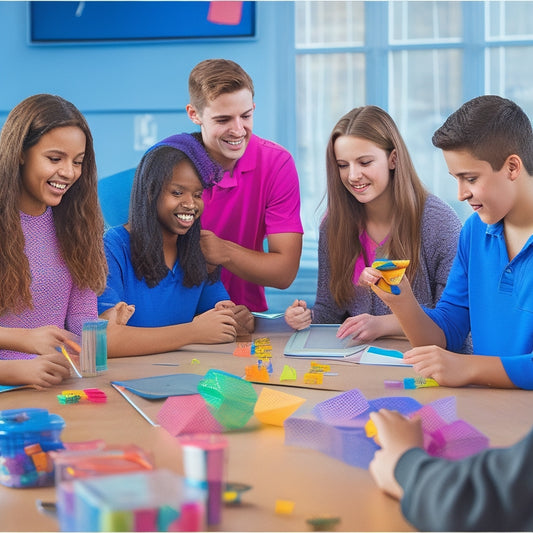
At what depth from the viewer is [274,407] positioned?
122 cm

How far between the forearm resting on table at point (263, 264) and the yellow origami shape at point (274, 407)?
1.13 meters

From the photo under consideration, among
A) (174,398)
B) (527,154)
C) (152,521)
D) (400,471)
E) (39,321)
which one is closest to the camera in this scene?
(152,521)

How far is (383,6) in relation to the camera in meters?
4.92

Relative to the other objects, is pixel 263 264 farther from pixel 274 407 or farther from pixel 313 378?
pixel 274 407

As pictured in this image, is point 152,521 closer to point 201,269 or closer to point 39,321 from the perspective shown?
point 39,321

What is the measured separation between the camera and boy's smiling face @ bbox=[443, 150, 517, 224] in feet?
5.50

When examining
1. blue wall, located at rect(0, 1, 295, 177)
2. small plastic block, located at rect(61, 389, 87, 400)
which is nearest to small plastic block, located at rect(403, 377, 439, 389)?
small plastic block, located at rect(61, 389, 87, 400)

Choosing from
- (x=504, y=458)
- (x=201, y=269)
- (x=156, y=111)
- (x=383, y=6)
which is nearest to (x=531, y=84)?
(x=383, y=6)

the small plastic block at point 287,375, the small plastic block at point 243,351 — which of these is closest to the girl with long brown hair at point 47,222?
the small plastic block at point 243,351

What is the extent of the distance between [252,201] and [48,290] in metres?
0.96

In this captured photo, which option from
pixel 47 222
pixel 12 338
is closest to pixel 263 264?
pixel 47 222

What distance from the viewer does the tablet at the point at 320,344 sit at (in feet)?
6.03

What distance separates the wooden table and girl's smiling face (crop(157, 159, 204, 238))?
16.8 inches

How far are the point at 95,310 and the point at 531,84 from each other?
153 inches
